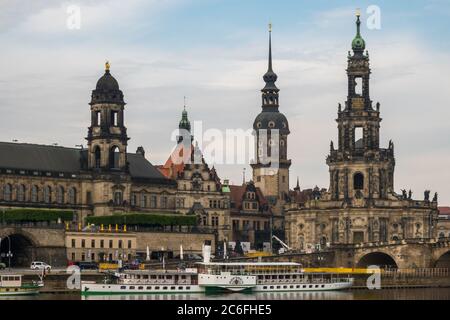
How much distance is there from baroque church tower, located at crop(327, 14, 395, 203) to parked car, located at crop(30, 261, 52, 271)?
44.2m

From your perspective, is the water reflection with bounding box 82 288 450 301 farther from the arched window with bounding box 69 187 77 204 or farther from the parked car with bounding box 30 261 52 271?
the arched window with bounding box 69 187 77 204

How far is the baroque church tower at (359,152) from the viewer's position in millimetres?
187587

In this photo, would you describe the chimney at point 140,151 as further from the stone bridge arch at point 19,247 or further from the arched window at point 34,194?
the stone bridge arch at point 19,247

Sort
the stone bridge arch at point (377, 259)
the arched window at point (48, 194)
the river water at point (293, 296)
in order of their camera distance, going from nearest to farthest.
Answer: the river water at point (293, 296) → the stone bridge arch at point (377, 259) → the arched window at point (48, 194)

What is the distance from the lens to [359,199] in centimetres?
18638

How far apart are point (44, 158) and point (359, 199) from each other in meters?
35.8

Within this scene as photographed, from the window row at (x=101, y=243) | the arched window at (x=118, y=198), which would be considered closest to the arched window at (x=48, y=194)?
the arched window at (x=118, y=198)

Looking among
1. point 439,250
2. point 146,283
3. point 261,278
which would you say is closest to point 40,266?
point 146,283

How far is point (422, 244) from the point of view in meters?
166

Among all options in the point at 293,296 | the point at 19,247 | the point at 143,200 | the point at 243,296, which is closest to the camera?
the point at 243,296

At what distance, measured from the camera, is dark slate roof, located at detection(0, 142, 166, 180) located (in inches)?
6944

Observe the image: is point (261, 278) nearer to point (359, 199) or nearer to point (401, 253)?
point (401, 253)

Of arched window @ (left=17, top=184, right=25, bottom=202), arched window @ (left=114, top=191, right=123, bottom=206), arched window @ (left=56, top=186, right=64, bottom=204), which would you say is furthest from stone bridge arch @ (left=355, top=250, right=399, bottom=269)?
arched window @ (left=17, top=184, right=25, bottom=202)
